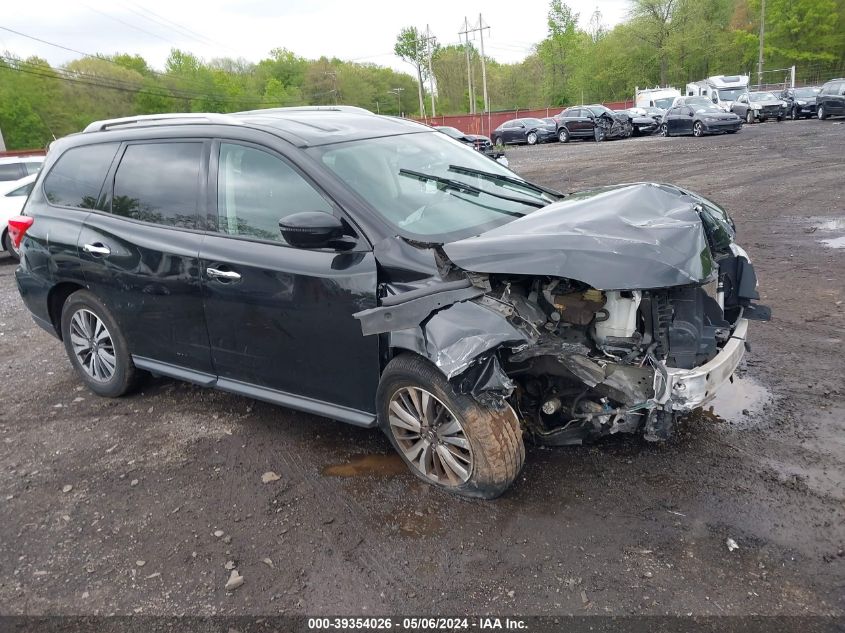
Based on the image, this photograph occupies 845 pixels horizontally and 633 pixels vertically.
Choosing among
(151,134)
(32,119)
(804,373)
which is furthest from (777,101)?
(32,119)

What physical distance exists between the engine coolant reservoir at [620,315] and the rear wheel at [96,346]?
3308 mm

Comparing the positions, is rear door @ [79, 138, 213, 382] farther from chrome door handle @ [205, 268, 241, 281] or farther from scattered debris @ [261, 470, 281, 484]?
scattered debris @ [261, 470, 281, 484]

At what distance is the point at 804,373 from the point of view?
438cm

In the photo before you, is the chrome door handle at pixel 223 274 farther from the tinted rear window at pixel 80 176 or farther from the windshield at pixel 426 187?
the tinted rear window at pixel 80 176

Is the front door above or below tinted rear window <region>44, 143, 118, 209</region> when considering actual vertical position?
below

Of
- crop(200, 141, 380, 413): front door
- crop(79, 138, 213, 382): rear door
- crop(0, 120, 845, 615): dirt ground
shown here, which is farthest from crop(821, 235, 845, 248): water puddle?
crop(79, 138, 213, 382): rear door

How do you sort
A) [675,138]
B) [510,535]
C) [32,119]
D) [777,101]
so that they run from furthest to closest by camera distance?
[32,119]
[777,101]
[675,138]
[510,535]

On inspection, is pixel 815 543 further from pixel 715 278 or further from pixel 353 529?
pixel 353 529

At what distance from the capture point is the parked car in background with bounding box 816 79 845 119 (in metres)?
25.7

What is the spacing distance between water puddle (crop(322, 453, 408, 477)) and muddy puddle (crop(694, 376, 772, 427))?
6.18 ft

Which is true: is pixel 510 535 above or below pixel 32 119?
below

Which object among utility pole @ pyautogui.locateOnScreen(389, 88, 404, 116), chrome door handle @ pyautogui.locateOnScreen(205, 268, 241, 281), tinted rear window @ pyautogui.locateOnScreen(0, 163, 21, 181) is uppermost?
utility pole @ pyautogui.locateOnScreen(389, 88, 404, 116)

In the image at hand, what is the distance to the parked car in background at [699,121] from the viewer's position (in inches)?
972

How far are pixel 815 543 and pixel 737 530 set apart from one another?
1.00ft
